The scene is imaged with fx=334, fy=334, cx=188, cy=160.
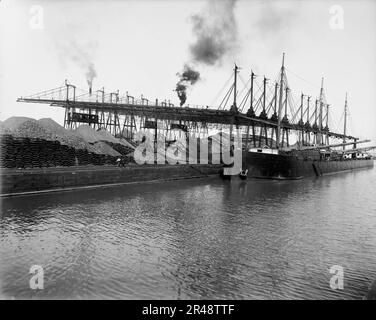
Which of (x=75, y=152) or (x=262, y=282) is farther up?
(x=75, y=152)

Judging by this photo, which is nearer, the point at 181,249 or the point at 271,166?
the point at 181,249

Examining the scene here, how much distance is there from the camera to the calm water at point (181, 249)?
8.59m

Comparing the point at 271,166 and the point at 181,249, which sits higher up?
the point at 271,166

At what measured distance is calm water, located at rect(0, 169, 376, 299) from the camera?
28.2 ft

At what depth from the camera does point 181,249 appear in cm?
1198

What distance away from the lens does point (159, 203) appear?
22.3 m

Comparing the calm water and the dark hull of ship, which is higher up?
the dark hull of ship

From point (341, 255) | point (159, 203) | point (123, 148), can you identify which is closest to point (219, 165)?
point (123, 148)

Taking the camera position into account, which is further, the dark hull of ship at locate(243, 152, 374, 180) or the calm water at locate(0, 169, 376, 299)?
the dark hull of ship at locate(243, 152, 374, 180)

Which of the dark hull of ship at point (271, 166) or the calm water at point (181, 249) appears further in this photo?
the dark hull of ship at point (271, 166)

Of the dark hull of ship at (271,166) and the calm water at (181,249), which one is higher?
the dark hull of ship at (271,166)
